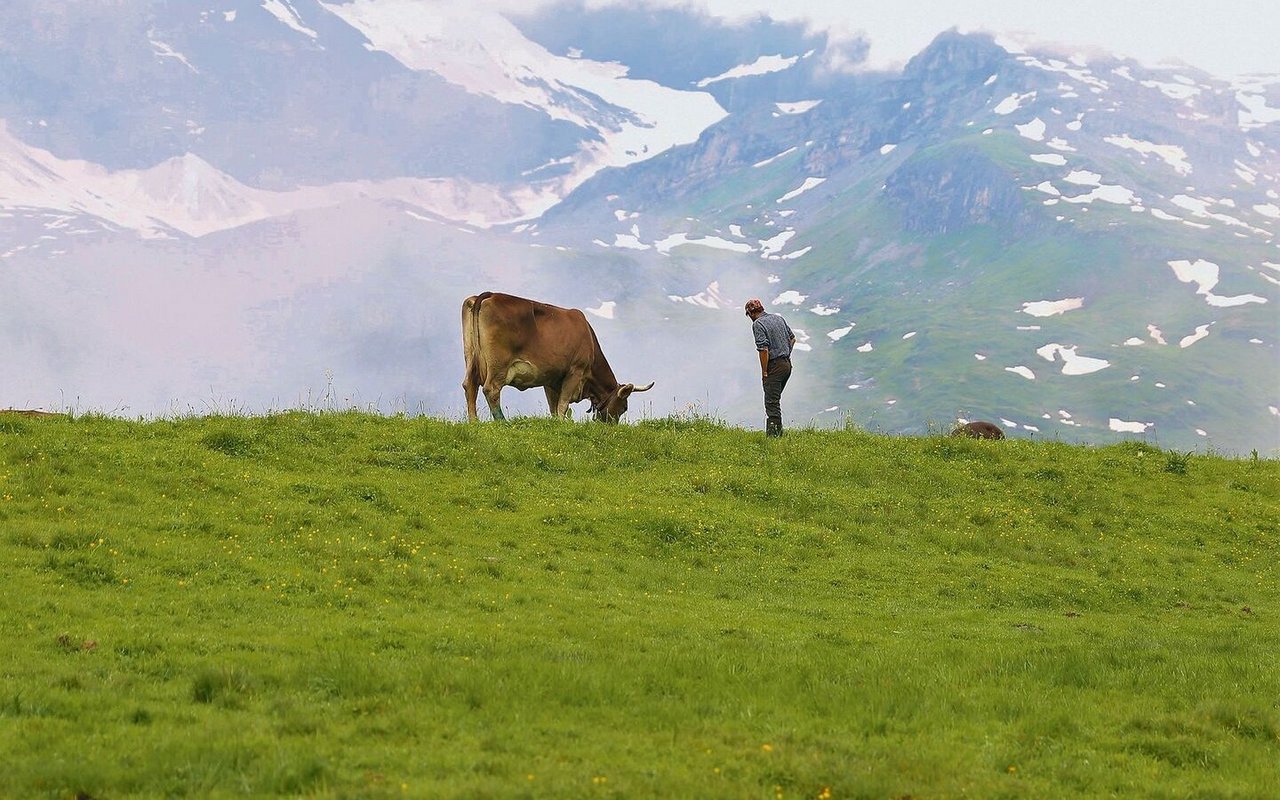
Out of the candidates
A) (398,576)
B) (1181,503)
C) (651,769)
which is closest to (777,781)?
(651,769)

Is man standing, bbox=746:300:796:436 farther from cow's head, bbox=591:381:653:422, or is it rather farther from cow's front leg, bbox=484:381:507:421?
cow's front leg, bbox=484:381:507:421

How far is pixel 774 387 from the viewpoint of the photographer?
2691cm

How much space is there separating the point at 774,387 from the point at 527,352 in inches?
279

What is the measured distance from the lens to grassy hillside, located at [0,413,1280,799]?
873 centimetres

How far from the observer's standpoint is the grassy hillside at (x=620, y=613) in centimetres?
873

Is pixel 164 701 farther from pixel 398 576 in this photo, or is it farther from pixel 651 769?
pixel 398 576

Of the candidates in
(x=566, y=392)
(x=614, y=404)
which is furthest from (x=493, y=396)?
(x=614, y=404)

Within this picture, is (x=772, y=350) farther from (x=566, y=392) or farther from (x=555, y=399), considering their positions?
(x=555, y=399)

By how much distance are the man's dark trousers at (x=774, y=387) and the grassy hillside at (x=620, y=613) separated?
0.51 m

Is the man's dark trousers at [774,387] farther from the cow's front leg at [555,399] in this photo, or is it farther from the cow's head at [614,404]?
the cow's front leg at [555,399]

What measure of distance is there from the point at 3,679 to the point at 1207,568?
64.2 ft

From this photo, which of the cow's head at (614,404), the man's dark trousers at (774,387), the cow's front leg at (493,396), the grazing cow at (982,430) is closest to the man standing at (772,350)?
the man's dark trousers at (774,387)

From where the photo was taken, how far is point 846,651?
529 inches

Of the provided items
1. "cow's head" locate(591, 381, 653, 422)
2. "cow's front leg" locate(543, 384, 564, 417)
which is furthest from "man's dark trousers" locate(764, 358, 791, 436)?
"cow's front leg" locate(543, 384, 564, 417)
